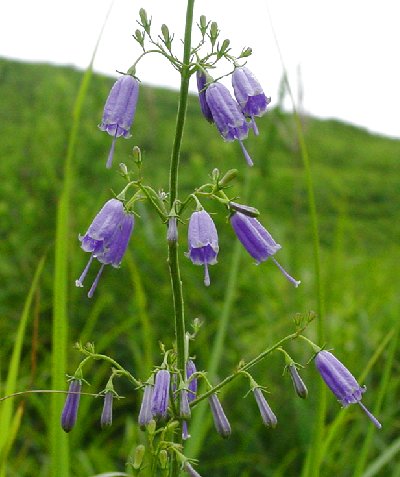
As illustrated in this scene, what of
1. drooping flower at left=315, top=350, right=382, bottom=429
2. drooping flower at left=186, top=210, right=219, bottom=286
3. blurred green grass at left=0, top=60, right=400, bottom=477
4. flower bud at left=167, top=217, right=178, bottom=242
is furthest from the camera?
blurred green grass at left=0, top=60, right=400, bottom=477

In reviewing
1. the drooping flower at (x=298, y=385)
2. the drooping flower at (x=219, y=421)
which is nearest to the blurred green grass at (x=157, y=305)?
the drooping flower at (x=219, y=421)

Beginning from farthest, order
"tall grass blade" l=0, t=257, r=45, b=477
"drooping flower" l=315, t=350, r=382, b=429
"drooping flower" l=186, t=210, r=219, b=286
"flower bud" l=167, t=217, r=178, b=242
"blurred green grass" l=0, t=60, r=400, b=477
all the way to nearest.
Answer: "blurred green grass" l=0, t=60, r=400, b=477 < "tall grass blade" l=0, t=257, r=45, b=477 < "drooping flower" l=315, t=350, r=382, b=429 < "drooping flower" l=186, t=210, r=219, b=286 < "flower bud" l=167, t=217, r=178, b=242

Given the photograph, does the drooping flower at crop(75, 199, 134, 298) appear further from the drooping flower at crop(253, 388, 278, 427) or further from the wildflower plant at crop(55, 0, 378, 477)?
the drooping flower at crop(253, 388, 278, 427)

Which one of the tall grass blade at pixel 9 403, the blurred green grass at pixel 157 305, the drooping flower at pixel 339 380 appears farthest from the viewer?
the blurred green grass at pixel 157 305

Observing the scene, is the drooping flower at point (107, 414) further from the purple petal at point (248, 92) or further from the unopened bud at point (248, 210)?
the purple petal at point (248, 92)

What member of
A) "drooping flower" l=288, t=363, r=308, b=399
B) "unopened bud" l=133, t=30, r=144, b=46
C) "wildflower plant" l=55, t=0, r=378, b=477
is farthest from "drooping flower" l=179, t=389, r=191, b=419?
"unopened bud" l=133, t=30, r=144, b=46

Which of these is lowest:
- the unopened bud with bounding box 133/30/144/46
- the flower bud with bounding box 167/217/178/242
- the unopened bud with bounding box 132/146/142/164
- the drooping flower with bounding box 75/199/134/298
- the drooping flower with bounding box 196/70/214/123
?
the drooping flower with bounding box 75/199/134/298
